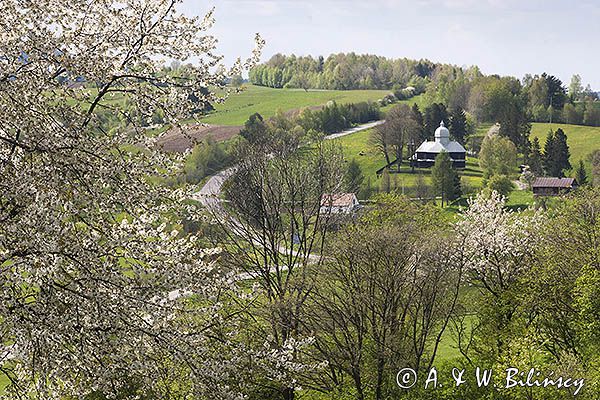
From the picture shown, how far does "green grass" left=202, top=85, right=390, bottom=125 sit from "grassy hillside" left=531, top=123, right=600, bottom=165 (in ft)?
121

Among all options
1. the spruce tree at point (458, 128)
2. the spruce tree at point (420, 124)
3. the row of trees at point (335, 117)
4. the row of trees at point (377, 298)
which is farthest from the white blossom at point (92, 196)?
the spruce tree at point (458, 128)

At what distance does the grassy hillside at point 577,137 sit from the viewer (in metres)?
84.9

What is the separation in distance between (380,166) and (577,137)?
29.9 metres

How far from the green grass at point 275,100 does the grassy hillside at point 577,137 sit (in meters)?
37.0

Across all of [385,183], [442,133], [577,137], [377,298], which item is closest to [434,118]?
[442,133]

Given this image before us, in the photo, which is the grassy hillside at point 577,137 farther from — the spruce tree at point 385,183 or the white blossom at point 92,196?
the white blossom at point 92,196

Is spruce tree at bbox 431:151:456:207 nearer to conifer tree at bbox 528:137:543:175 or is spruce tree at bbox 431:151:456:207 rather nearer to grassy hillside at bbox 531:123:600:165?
conifer tree at bbox 528:137:543:175

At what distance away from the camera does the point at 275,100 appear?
12500 centimetres

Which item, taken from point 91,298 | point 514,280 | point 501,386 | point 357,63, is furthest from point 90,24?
point 357,63

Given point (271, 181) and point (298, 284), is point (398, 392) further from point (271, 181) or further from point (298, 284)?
point (271, 181)

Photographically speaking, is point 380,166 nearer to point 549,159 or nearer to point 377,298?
point 549,159

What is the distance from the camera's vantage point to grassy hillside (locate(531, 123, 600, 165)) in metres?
84.9

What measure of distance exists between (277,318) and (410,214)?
9.67m

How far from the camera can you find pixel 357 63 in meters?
174
